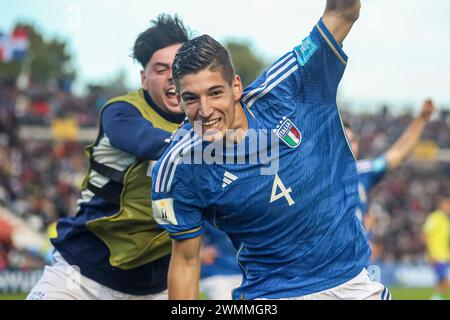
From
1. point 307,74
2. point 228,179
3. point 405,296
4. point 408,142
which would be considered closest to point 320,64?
point 307,74

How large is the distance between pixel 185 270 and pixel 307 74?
1282mm

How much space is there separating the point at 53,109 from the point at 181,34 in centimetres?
2917

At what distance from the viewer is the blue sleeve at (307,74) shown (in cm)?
428

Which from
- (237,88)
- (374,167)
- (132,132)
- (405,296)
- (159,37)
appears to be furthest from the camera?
(405,296)

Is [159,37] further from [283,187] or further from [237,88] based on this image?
[283,187]

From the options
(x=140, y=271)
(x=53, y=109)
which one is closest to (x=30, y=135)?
(x=53, y=109)

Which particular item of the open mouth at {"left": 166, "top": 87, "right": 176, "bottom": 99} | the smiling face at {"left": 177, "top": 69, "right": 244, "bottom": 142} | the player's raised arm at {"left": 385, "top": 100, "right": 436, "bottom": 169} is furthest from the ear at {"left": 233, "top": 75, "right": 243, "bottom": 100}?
the player's raised arm at {"left": 385, "top": 100, "right": 436, "bottom": 169}

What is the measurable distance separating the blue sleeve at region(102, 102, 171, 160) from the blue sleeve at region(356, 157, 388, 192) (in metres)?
4.26

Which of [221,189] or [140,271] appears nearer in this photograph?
[221,189]

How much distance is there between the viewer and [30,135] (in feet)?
106

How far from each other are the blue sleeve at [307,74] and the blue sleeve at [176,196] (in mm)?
552

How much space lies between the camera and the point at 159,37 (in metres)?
5.48

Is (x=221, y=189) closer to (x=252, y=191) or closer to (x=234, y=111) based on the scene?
(x=252, y=191)
